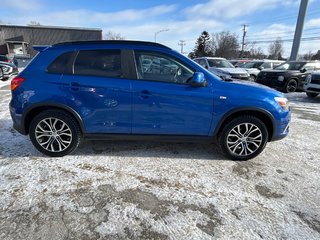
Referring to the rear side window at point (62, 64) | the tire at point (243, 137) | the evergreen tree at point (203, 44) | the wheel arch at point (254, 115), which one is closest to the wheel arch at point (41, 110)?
the rear side window at point (62, 64)

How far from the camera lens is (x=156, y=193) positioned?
9.28 ft

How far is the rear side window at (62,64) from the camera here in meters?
3.46

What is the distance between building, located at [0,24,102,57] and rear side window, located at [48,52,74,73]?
3846 cm

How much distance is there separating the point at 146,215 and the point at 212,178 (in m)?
1.18

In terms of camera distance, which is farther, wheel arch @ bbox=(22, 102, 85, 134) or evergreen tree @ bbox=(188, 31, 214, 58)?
evergreen tree @ bbox=(188, 31, 214, 58)

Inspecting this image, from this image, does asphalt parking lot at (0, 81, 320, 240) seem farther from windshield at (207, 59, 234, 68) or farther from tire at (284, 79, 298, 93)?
windshield at (207, 59, 234, 68)

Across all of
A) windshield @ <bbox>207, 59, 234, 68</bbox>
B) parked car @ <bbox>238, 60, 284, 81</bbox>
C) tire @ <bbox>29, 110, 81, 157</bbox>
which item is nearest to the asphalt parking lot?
tire @ <bbox>29, 110, 81, 157</bbox>

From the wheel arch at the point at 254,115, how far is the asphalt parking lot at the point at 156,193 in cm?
53

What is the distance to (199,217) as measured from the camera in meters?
2.44

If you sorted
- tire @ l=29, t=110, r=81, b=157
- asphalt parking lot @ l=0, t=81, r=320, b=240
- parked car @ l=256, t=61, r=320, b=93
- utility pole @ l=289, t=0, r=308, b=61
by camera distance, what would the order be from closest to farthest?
asphalt parking lot @ l=0, t=81, r=320, b=240 < tire @ l=29, t=110, r=81, b=157 < parked car @ l=256, t=61, r=320, b=93 < utility pole @ l=289, t=0, r=308, b=61

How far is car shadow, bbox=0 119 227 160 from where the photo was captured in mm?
3824

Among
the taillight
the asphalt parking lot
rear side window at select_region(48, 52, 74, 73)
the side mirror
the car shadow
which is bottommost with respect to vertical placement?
the asphalt parking lot

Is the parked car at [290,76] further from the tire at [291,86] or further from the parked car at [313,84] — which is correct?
the parked car at [313,84]

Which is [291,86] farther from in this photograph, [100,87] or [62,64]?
[62,64]
